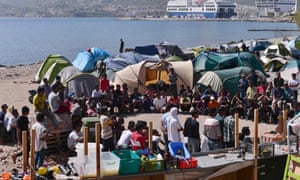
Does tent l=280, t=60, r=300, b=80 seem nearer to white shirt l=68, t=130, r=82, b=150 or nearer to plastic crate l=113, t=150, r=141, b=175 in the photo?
white shirt l=68, t=130, r=82, b=150

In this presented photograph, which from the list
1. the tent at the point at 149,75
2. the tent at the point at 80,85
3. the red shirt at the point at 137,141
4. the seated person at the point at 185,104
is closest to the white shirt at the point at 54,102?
the red shirt at the point at 137,141

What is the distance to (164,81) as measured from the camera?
2241 centimetres

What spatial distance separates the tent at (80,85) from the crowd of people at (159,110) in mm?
487

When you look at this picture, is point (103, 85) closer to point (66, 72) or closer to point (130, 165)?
point (66, 72)

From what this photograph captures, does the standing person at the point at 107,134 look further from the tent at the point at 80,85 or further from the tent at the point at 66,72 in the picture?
the tent at the point at 66,72

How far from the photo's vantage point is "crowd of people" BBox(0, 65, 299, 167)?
1220cm

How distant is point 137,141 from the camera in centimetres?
1153

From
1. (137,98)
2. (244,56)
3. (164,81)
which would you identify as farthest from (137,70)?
(244,56)

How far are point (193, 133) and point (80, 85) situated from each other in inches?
353

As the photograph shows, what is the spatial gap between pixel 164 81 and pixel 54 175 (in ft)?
41.8

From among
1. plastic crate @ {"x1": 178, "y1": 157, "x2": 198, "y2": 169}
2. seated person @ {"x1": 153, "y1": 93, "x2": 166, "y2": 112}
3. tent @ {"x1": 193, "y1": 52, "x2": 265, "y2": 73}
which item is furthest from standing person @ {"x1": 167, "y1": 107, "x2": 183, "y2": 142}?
tent @ {"x1": 193, "y1": 52, "x2": 265, "y2": 73}

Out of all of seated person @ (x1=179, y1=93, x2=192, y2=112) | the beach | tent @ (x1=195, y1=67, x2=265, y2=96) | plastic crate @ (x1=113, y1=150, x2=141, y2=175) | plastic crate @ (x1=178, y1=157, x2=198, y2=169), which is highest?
plastic crate @ (x1=113, y1=150, x2=141, y2=175)

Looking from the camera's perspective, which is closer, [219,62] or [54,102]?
[54,102]

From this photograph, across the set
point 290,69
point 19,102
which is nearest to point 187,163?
point 19,102
